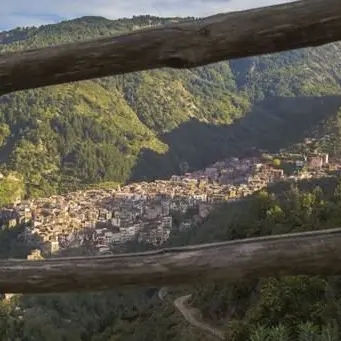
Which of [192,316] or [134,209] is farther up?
[192,316]

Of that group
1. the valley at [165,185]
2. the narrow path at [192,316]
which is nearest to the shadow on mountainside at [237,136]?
the valley at [165,185]

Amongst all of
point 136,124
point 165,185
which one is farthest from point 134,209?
point 136,124

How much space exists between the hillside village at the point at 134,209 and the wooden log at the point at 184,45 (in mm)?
25991

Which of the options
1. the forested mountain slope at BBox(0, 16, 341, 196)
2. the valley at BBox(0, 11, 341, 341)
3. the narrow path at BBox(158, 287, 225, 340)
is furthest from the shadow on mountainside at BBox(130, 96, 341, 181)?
the narrow path at BBox(158, 287, 225, 340)

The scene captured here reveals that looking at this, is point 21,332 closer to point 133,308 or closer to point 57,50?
point 133,308

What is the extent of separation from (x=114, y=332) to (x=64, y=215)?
19.1 m

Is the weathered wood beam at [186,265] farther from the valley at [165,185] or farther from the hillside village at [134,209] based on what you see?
the hillside village at [134,209]

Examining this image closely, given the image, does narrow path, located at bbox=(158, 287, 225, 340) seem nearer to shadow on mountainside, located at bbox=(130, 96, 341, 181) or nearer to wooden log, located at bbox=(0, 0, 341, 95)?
wooden log, located at bbox=(0, 0, 341, 95)

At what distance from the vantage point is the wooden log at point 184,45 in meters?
1.01

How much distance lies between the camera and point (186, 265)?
1.09m

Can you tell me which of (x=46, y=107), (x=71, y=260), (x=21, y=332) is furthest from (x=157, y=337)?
(x=46, y=107)

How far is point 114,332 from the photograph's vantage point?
49.7ft

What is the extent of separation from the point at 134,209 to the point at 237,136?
89.5 feet

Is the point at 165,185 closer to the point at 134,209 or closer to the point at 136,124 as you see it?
the point at 134,209
